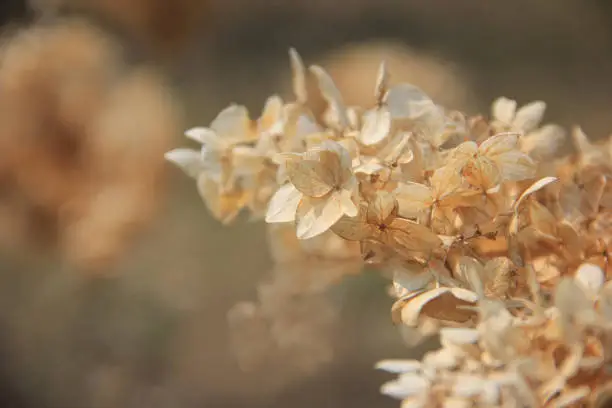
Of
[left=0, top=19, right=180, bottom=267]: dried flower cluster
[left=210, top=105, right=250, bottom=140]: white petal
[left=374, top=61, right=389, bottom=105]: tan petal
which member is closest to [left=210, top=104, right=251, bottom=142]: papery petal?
[left=210, top=105, right=250, bottom=140]: white petal

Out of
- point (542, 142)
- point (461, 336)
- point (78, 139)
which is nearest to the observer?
point (461, 336)

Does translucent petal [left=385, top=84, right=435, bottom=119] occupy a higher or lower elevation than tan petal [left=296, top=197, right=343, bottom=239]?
higher

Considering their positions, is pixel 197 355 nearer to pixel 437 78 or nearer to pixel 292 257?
pixel 292 257

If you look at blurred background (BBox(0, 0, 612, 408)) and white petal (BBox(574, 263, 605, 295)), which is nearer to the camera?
white petal (BBox(574, 263, 605, 295))

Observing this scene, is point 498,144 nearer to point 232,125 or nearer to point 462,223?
point 462,223

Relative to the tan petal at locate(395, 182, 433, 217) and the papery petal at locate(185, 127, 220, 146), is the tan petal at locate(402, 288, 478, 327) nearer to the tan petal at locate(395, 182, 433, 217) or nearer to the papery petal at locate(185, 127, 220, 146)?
the tan petal at locate(395, 182, 433, 217)

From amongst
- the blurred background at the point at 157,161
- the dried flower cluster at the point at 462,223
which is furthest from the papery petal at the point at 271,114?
the blurred background at the point at 157,161

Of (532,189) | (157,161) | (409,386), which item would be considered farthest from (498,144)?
(157,161)

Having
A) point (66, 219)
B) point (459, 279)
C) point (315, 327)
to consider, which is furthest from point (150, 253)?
point (459, 279)
